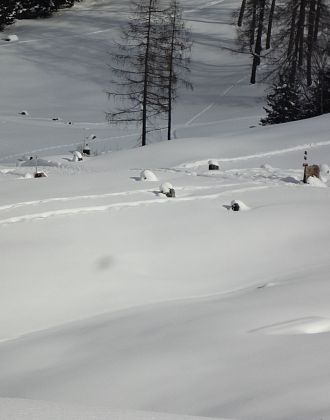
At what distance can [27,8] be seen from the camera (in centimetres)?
4397

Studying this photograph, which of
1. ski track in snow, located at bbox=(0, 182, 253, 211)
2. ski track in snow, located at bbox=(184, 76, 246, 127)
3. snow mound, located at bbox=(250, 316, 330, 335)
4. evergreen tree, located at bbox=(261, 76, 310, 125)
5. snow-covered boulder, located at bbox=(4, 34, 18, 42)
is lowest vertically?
ski track in snow, located at bbox=(184, 76, 246, 127)

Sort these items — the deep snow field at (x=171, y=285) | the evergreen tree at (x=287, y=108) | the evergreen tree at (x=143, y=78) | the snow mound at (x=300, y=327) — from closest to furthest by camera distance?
the deep snow field at (x=171, y=285)
the snow mound at (x=300, y=327)
the evergreen tree at (x=143, y=78)
the evergreen tree at (x=287, y=108)

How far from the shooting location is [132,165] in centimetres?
1298

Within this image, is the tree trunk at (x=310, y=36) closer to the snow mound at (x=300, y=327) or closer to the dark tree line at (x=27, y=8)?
the dark tree line at (x=27, y=8)

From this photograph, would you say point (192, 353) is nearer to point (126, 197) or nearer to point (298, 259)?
point (298, 259)

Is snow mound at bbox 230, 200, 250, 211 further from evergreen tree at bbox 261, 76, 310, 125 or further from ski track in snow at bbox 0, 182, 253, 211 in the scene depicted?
evergreen tree at bbox 261, 76, 310, 125

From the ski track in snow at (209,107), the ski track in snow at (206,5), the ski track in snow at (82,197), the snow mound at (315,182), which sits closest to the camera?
the ski track in snow at (82,197)

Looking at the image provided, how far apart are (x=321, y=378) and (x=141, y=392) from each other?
1149mm

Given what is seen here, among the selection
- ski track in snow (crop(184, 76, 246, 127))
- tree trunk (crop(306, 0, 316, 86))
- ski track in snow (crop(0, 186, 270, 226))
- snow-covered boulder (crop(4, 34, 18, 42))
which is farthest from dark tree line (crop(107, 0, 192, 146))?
ski track in snow (crop(0, 186, 270, 226))

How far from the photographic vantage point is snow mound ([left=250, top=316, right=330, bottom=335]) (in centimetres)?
448

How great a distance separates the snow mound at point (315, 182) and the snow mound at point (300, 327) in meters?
5.89

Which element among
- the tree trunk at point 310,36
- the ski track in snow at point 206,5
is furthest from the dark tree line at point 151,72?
the tree trunk at point 310,36

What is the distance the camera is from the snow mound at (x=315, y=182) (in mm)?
10359

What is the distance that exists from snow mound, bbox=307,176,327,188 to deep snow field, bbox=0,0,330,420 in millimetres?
35
